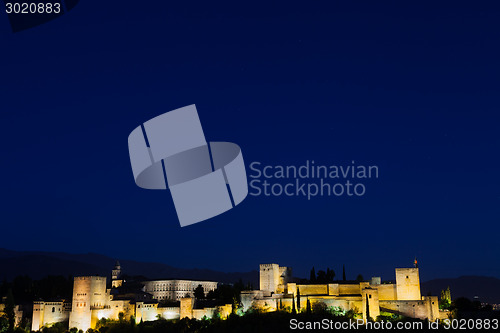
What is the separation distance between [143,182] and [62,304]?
18.0 metres

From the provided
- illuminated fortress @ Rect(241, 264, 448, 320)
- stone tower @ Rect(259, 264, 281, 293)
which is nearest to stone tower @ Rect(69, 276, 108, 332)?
illuminated fortress @ Rect(241, 264, 448, 320)

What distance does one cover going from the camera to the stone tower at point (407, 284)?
179ft

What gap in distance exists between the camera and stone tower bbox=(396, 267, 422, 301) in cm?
5447

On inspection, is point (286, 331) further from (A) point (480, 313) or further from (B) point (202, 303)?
(A) point (480, 313)

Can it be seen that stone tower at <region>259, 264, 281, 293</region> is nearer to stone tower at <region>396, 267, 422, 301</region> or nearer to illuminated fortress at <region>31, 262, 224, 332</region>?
illuminated fortress at <region>31, 262, 224, 332</region>

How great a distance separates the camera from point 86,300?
5669cm

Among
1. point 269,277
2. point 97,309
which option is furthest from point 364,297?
point 97,309

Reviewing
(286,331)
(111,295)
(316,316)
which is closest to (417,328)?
(316,316)

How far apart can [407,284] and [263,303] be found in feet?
48.4

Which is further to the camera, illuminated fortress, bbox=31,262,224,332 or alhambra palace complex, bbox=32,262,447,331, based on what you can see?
illuminated fortress, bbox=31,262,224,332

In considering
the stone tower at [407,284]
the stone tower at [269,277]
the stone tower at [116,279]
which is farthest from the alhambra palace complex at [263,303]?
the stone tower at [116,279]

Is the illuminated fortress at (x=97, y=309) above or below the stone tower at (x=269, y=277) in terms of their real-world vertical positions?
below

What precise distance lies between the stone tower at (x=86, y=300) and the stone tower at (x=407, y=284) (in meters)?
31.1

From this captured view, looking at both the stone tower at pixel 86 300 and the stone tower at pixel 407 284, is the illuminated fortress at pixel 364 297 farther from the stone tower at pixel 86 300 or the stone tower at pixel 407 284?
the stone tower at pixel 86 300
